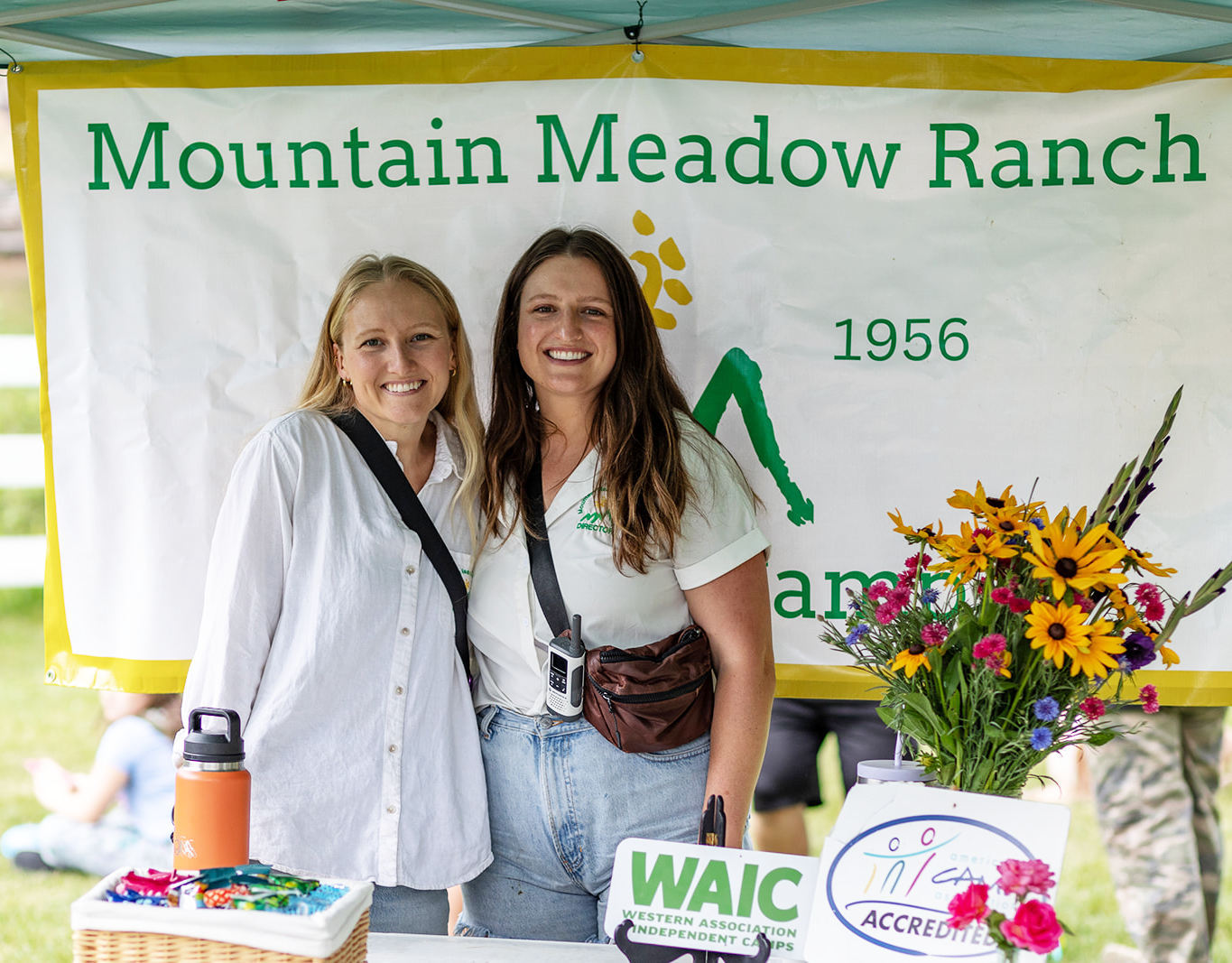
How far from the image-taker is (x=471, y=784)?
1.92 meters

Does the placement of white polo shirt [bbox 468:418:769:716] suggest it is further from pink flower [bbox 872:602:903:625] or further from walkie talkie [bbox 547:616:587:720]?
pink flower [bbox 872:602:903:625]

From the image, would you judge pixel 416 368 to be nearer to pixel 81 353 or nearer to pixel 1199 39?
pixel 81 353

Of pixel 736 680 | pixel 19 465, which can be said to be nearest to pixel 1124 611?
pixel 736 680

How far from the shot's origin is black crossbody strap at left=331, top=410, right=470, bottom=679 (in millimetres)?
1938

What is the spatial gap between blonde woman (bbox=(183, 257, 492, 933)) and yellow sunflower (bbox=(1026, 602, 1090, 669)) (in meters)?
1.01

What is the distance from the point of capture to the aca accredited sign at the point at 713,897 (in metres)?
1.37

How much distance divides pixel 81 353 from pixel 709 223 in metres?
1.46

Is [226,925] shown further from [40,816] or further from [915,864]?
[40,816]

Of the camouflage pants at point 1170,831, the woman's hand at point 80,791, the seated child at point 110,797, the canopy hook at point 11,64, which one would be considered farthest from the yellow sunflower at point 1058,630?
the woman's hand at point 80,791

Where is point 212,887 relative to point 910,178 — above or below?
below

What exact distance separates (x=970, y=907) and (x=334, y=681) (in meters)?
1.09

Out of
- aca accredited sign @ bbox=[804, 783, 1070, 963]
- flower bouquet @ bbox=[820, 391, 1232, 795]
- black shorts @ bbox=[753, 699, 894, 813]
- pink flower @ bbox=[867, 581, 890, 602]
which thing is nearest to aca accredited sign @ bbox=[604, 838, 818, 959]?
aca accredited sign @ bbox=[804, 783, 1070, 963]

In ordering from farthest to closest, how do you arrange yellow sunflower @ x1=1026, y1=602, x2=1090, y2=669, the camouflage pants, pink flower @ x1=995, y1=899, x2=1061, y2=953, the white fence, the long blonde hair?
the white fence
the camouflage pants
the long blonde hair
yellow sunflower @ x1=1026, y1=602, x2=1090, y2=669
pink flower @ x1=995, y1=899, x2=1061, y2=953

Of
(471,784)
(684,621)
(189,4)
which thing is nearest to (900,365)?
(684,621)
